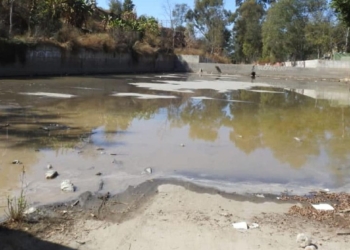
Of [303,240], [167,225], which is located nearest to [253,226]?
[303,240]

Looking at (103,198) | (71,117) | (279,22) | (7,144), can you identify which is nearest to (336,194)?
(103,198)

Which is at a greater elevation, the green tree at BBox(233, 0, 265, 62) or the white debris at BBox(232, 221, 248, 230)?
the green tree at BBox(233, 0, 265, 62)

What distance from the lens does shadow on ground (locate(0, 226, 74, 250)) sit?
418cm

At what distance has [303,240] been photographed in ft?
15.1

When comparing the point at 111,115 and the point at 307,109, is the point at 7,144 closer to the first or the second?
the point at 111,115

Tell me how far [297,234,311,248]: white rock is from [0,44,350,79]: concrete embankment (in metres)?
25.5

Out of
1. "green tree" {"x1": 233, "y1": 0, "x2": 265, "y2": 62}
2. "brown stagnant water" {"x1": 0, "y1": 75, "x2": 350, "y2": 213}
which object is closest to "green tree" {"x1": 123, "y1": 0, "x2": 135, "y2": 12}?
"green tree" {"x1": 233, "y1": 0, "x2": 265, "y2": 62}

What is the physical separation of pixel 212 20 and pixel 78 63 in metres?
38.4

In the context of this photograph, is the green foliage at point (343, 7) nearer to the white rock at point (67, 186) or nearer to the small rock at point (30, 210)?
the white rock at point (67, 186)

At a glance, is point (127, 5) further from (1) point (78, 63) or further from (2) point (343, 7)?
(2) point (343, 7)

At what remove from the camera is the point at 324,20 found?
52.0 m

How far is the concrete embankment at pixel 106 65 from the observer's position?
28609mm

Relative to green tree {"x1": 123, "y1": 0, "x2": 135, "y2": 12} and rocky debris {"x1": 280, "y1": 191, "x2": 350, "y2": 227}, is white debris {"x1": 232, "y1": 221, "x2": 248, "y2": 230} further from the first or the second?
green tree {"x1": 123, "y1": 0, "x2": 135, "y2": 12}

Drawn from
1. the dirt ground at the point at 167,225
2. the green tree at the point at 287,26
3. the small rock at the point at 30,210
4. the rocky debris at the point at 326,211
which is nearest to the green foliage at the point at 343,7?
the rocky debris at the point at 326,211
